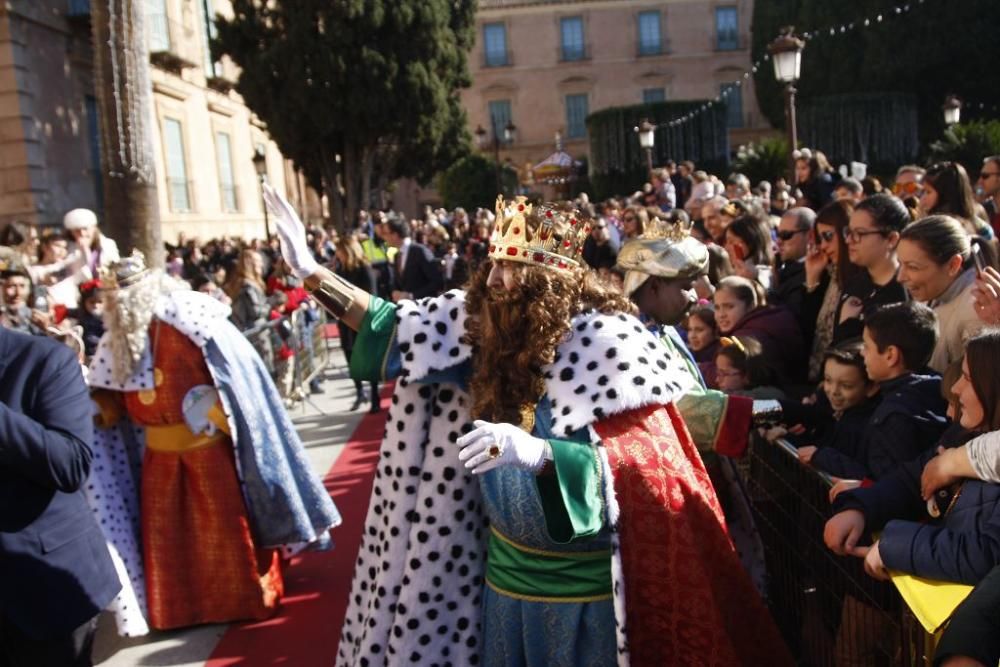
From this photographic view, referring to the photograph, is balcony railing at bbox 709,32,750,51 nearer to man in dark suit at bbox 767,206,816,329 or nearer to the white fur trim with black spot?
man in dark suit at bbox 767,206,816,329

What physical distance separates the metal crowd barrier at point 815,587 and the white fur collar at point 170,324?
267cm

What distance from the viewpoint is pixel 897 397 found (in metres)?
3.02

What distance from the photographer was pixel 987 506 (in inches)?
85.7

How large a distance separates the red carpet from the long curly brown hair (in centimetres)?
229

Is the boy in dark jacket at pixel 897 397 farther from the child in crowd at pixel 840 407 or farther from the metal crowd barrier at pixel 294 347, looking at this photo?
the metal crowd barrier at pixel 294 347

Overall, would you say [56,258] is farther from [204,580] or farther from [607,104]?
[607,104]

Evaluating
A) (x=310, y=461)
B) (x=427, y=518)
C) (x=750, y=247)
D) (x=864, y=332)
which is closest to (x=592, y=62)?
(x=750, y=247)

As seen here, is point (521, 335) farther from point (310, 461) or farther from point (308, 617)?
point (310, 461)

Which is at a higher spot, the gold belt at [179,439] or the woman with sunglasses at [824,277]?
the woman with sunglasses at [824,277]

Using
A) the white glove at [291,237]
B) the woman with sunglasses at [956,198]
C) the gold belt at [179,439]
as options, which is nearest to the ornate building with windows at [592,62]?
the woman with sunglasses at [956,198]

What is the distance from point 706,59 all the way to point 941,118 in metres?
14.7

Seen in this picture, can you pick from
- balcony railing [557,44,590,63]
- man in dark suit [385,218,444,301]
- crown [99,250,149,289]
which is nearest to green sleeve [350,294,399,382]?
crown [99,250,149,289]

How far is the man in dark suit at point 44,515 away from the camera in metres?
2.66

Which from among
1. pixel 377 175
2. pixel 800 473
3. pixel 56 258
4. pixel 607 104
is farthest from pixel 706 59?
pixel 800 473
